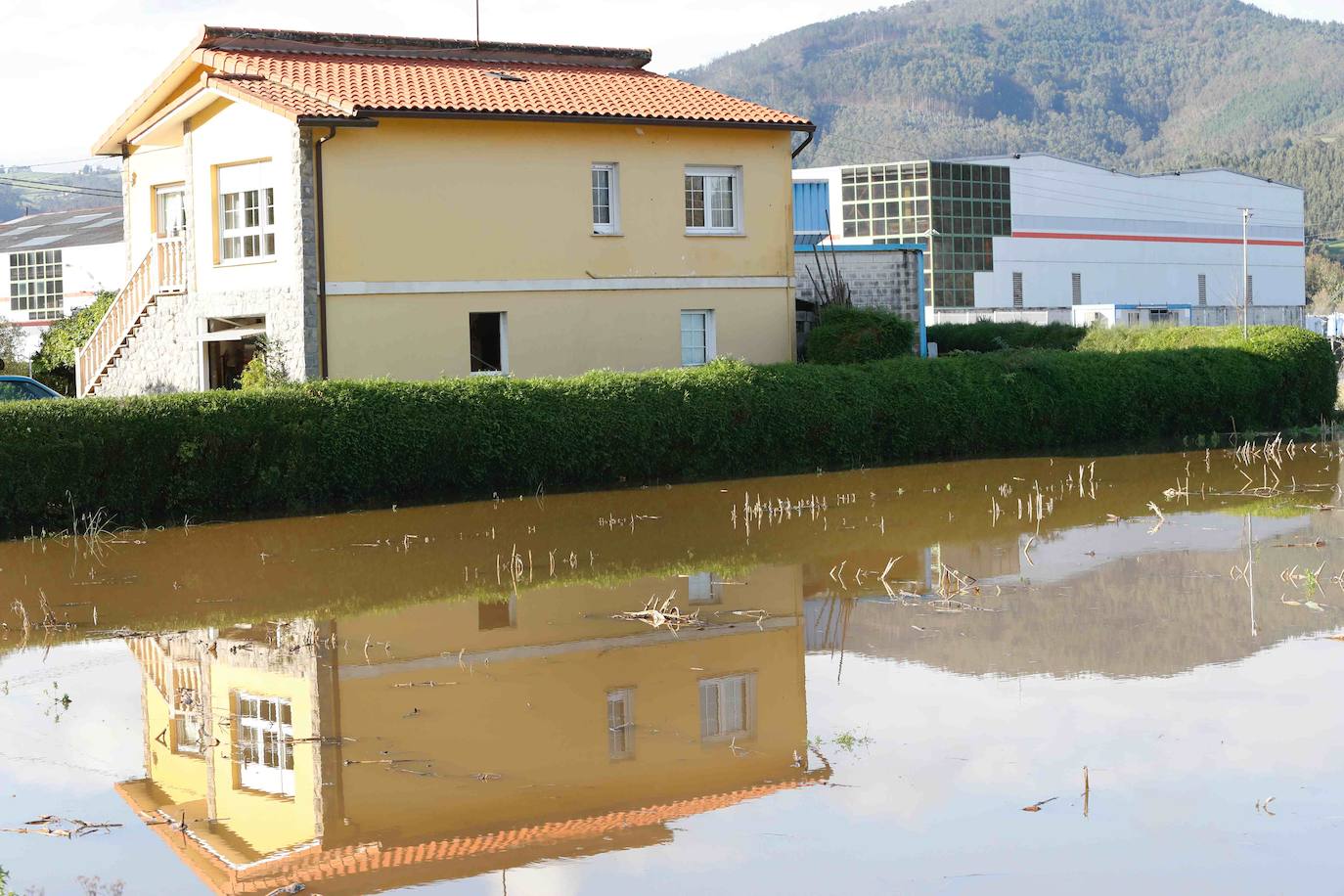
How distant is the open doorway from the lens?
2806 centimetres

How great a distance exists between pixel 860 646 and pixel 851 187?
2593 inches

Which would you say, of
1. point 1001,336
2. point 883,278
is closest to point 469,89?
point 883,278

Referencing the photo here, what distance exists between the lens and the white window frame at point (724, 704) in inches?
379

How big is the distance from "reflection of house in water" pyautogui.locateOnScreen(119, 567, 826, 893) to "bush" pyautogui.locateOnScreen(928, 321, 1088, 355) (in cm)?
2762

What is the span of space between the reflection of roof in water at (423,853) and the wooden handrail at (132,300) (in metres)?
23.2

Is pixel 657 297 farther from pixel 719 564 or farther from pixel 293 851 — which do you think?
pixel 293 851

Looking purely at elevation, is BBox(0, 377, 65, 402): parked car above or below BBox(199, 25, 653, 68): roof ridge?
below

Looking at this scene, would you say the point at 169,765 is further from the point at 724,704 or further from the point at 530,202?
the point at 530,202

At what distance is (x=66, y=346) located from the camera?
119ft

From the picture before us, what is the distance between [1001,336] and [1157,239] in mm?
46991

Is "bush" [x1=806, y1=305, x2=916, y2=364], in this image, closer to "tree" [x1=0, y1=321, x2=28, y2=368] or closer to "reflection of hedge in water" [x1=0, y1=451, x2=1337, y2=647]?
"reflection of hedge in water" [x1=0, y1=451, x2=1337, y2=647]

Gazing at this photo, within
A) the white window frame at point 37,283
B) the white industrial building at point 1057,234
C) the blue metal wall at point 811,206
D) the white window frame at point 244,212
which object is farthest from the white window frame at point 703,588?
the white window frame at point 37,283

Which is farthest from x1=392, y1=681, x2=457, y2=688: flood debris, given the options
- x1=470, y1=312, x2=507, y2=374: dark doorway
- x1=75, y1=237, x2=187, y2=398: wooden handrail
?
x1=75, y1=237, x2=187, y2=398: wooden handrail

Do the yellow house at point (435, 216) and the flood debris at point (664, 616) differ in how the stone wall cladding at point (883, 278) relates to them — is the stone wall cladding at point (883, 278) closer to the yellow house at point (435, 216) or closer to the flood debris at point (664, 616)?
the yellow house at point (435, 216)
